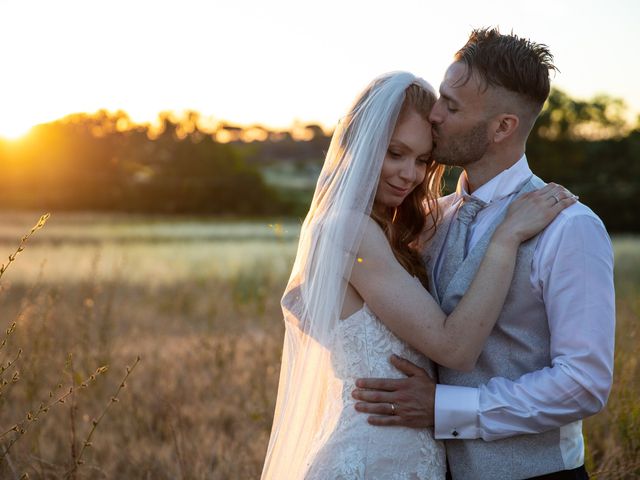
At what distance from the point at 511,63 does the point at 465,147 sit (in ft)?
1.21

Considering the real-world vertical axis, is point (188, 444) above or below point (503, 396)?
below

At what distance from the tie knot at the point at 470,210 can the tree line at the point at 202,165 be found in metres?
28.7

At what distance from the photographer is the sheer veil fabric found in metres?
2.93

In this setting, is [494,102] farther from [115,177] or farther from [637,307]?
[115,177]

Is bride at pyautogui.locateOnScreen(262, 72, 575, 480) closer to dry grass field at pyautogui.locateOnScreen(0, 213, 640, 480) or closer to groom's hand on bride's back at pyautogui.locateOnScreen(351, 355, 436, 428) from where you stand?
groom's hand on bride's back at pyautogui.locateOnScreen(351, 355, 436, 428)

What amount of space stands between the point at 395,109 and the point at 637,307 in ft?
12.8

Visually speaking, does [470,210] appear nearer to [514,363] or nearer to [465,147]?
[465,147]

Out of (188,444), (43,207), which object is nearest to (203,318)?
(188,444)

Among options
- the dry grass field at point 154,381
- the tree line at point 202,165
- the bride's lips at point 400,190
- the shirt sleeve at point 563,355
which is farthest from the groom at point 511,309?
the tree line at point 202,165

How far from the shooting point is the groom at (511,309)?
264cm

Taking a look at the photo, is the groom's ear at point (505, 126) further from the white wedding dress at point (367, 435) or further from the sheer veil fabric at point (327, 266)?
the white wedding dress at point (367, 435)

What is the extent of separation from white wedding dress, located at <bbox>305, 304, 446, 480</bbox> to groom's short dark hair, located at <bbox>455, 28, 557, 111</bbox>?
41.2 inches

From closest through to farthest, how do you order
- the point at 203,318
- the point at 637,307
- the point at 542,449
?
the point at 542,449
the point at 637,307
the point at 203,318

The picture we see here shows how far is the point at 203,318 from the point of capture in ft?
37.6
